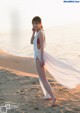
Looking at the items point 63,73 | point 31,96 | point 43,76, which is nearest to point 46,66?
point 43,76

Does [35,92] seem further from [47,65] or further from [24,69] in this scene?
[24,69]

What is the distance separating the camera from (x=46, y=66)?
312 inches

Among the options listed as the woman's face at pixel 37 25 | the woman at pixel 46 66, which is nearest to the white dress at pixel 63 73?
the woman at pixel 46 66

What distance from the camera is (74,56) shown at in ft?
69.8

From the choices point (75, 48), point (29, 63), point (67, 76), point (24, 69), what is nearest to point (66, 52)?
point (75, 48)

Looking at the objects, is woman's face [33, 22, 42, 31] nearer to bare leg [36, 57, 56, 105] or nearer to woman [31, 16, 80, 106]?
woman [31, 16, 80, 106]

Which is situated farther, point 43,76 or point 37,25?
point 43,76

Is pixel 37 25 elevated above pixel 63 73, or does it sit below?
above

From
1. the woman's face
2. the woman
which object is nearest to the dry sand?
the woman

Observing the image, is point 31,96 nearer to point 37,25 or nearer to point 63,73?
point 63,73

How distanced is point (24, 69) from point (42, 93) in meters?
6.45

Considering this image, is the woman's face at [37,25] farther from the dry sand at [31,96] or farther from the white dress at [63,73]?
the dry sand at [31,96]

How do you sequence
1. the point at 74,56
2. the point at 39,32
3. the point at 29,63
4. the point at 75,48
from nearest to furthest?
the point at 39,32
the point at 29,63
the point at 74,56
the point at 75,48

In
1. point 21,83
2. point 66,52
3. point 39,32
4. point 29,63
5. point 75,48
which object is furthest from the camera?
point 75,48
